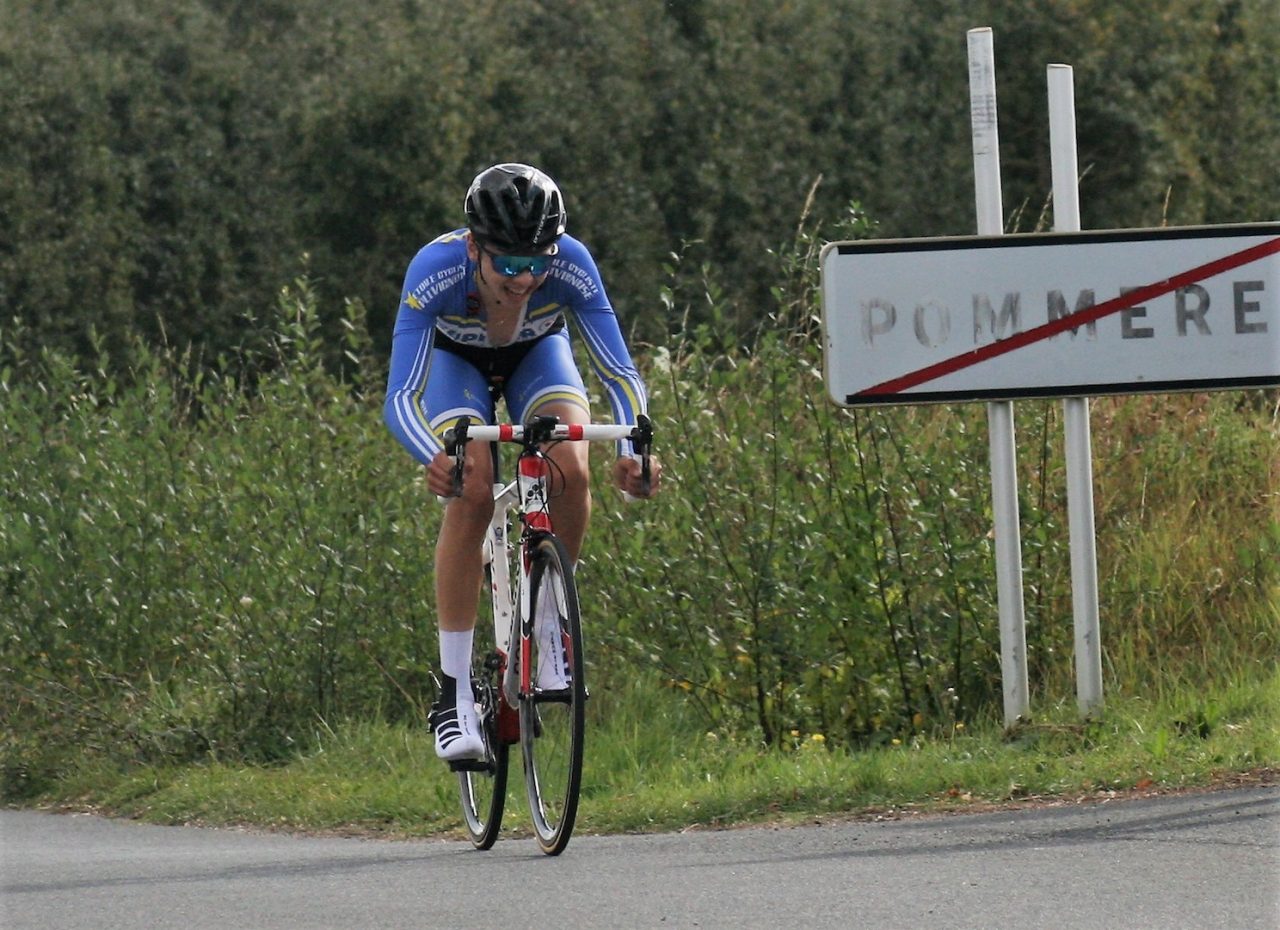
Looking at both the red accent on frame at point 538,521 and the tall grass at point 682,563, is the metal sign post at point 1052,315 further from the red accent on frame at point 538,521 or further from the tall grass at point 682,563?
the red accent on frame at point 538,521

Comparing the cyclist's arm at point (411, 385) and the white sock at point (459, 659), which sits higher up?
the cyclist's arm at point (411, 385)

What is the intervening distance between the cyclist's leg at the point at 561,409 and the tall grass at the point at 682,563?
1.87 meters

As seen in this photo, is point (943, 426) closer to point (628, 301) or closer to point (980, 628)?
point (980, 628)

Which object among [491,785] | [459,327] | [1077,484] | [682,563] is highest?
[459,327]

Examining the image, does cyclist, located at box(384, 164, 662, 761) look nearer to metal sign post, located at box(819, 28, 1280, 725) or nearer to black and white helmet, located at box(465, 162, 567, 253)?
black and white helmet, located at box(465, 162, 567, 253)

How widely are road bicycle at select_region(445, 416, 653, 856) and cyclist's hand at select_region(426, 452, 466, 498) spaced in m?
0.02

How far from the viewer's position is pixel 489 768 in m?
6.47

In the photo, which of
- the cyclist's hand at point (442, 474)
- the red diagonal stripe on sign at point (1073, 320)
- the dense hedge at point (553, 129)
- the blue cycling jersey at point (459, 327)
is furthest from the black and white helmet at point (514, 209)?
the dense hedge at point (553, 129)

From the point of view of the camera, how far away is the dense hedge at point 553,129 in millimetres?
23031

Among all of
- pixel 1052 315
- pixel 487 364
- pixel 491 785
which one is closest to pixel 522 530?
pixel 487 364

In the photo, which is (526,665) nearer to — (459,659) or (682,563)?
(459,659)

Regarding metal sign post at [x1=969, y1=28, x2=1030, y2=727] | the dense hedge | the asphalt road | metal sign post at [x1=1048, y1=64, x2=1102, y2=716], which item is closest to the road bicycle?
the asphalt road

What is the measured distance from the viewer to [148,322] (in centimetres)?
2347

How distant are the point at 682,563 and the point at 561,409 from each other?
236 cm
